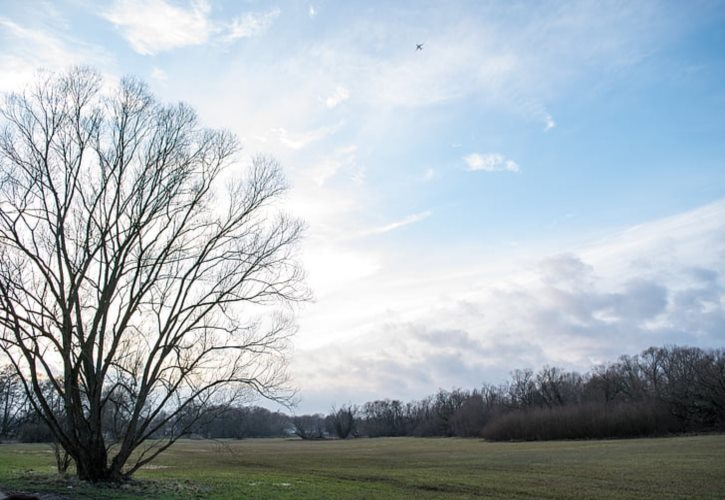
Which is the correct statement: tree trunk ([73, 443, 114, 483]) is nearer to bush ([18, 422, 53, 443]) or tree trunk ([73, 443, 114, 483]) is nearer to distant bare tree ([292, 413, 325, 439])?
bush ([18, 422, 53, 443])

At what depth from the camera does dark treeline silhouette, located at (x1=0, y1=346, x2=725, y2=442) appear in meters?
79.9

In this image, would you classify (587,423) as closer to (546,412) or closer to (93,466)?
(546,412)

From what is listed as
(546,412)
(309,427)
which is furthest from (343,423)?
(546,412)

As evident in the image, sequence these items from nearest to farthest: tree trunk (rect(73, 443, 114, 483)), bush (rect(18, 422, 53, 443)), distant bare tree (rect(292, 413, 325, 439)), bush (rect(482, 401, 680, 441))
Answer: tree trunk (rect(73, 443, 114, 483))
bush (rect(18, 422, 53, 443))
bush (rect(482, 401, 680, 441))
distant bare tree (rect(292, 413, 325, 439))

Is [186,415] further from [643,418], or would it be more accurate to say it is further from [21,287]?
[643,418]

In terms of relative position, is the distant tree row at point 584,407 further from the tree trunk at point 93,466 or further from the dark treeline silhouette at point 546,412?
the tree trunk at point 93,466

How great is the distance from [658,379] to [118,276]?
4911 inches

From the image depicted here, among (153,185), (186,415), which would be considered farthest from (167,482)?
(153,185)

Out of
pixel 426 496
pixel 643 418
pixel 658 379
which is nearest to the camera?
pixel 426 496

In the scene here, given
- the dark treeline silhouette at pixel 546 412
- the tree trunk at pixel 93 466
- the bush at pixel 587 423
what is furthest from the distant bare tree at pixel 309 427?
the tree trunk at pixel 93 466

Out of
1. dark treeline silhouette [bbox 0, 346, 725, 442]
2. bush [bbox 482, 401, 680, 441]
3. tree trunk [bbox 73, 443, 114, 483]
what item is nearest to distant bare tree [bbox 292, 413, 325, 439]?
dark treeline silhouette [bbox 0, 346, 725, 442]

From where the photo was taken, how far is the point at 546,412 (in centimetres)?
9394

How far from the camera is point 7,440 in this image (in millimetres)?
83125

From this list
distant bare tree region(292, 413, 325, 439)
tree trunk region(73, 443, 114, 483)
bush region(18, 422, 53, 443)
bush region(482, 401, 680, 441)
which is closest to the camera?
tree trunk region(73, 443, 114, 483)
